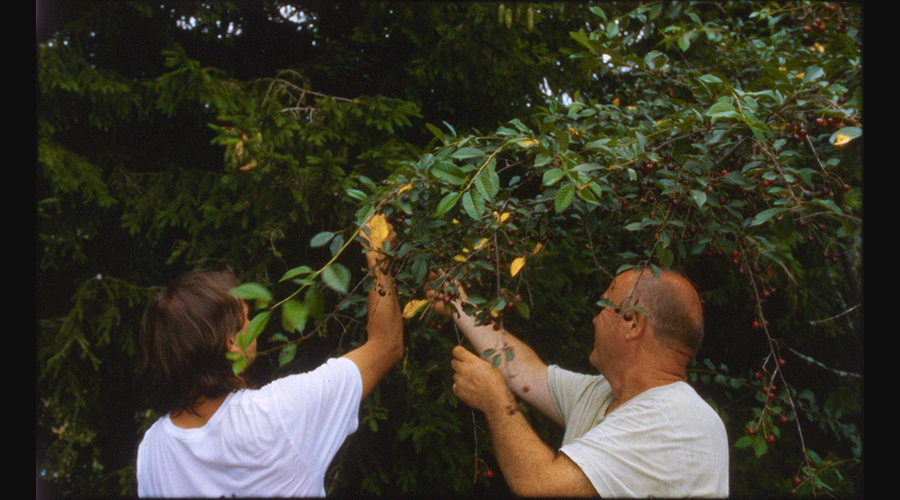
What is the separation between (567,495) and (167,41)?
2.73m

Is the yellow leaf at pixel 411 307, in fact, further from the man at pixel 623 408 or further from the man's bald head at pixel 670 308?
the man's bald head at pixel 670 308

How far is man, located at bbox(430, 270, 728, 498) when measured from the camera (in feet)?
4.41

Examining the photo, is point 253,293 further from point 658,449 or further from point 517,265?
point 658,449

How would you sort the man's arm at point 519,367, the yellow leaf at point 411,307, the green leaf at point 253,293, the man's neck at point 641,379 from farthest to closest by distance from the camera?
the man's arm at point 519,367 → the yellow leaf at point 411,307 → the man's neck at point 641,379 → the green leaf at point 253,293

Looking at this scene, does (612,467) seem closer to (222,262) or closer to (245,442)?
(245,442)

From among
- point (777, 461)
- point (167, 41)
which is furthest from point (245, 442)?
point (777, 461)

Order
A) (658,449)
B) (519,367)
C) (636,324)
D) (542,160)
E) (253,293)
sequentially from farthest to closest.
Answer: (519,367), (636,324), (542,160), (658,449), (253,293)

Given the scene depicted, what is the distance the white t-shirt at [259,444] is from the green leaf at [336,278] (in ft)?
1.36

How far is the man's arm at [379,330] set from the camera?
1.62m

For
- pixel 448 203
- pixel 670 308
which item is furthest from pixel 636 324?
pixel 448 203

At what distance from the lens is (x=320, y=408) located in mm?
1505

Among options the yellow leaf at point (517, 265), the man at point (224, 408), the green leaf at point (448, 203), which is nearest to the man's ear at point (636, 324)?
the yellow leaf at point (517, 265)

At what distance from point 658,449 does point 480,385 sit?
50cm

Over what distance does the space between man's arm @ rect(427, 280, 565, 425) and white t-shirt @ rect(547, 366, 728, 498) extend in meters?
0.41
